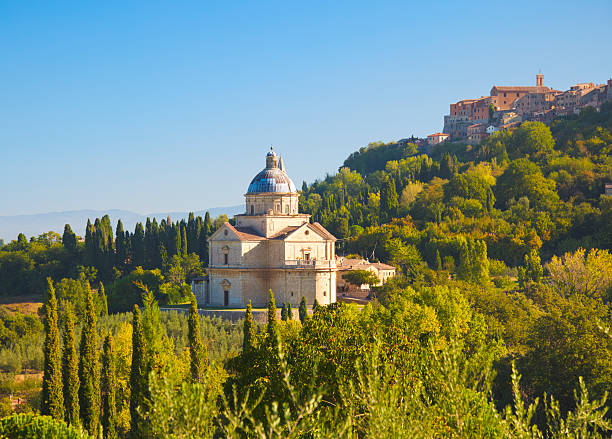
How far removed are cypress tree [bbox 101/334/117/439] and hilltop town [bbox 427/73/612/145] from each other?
9728cm

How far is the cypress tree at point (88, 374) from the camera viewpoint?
1048 inches

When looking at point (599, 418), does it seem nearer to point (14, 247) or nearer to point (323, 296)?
point (323, 296)

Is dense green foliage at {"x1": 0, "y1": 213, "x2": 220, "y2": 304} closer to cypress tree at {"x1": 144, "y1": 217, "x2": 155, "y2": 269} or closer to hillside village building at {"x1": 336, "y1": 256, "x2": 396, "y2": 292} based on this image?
cypress tree at {"x1": 144, "y1": 217, "x2": 155, "y2": 269}

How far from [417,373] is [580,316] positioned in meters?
14.0

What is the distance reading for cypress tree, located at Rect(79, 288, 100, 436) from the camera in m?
26.6

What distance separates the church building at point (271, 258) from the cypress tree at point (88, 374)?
85.0 feet

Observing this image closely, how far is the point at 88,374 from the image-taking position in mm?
26734

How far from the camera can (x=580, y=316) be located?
91.5 feet

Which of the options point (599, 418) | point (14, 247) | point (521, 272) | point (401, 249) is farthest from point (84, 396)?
point (14, 247)

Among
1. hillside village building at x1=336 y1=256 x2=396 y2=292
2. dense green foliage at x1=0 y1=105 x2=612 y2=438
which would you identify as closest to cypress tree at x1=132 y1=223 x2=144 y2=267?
dense green foliage at x1=0 y1=105 x2=612 y2=438

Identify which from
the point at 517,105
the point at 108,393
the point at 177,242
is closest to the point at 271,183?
the point at 177,242

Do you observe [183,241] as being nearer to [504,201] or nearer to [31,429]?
[504,201]

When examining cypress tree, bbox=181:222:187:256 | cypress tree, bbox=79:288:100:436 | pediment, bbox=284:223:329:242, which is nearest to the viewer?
cypress tree, bbox=79:288:100:436

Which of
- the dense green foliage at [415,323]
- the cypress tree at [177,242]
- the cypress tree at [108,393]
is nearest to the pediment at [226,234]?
the dense green foliage at [415,323]
